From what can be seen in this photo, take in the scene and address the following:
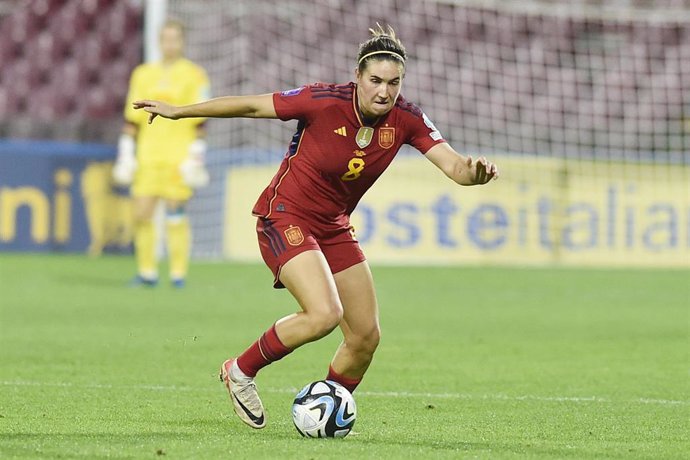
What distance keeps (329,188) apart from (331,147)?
183 millimetres

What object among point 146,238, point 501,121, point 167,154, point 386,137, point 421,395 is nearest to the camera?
point 386,137

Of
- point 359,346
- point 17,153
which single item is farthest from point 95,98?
point 359,346

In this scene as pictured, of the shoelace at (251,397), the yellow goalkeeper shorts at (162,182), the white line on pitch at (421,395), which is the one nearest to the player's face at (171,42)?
the yellow goalkeeper shorts at (162,182)

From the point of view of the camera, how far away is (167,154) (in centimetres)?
1328

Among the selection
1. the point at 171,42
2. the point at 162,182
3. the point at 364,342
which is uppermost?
the point at 171,42

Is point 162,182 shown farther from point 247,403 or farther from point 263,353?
point 247,403

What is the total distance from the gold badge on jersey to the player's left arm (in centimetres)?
28

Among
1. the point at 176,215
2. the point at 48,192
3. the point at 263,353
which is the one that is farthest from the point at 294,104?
the point at 48,192

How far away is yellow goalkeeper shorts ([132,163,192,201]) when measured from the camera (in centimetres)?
1320

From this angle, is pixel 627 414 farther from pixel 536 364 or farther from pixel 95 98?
pixel 95 98

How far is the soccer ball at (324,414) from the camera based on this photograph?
17.9ft

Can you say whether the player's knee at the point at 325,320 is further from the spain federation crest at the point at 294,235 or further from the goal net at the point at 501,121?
the goal net at the point at 501,121

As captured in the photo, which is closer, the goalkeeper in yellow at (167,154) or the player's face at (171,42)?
the player's face at (171,42)

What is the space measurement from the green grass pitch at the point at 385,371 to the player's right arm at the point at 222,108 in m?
1.23
